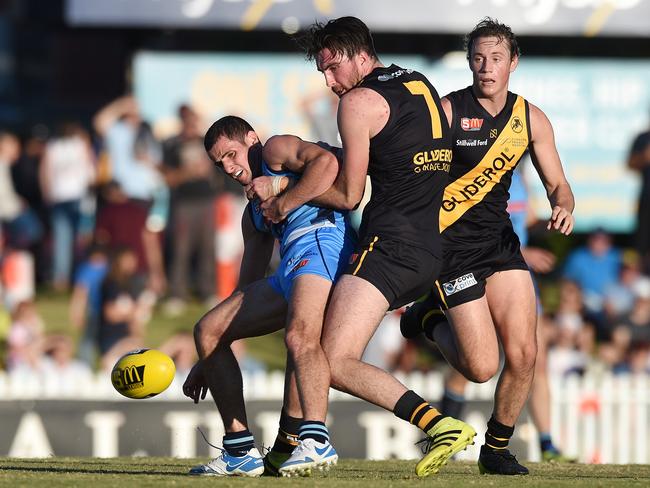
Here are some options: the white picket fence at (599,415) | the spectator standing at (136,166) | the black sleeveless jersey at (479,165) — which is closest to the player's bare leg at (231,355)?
the black sleeveless jersey at (479,165)

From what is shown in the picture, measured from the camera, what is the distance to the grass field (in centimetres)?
655

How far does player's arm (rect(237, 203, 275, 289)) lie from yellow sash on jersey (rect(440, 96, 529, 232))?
1013 mm

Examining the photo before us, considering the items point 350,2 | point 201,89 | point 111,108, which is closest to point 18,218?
point 111,108

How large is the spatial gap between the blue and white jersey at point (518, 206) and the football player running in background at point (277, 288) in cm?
292

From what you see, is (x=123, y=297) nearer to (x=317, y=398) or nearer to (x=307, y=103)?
(x=307, y=103)

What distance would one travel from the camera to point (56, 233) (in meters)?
16.7

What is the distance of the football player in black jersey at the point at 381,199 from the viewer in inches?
264

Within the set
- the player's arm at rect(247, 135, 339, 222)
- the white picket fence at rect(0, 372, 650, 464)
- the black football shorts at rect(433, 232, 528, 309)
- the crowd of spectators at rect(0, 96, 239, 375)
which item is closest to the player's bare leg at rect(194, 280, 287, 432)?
the player's arm at rect(247, 135, 339, 222)

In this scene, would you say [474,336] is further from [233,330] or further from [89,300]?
[89,300]

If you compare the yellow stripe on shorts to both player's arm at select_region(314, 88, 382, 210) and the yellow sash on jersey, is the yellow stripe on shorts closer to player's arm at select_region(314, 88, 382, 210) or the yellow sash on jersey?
player's arm at select_region(314, 88, 382, 210)

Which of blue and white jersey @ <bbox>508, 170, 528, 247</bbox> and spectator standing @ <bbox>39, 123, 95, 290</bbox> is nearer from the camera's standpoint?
blue and white jersey @ <bbox>508, 170, 528, 247</bbox>

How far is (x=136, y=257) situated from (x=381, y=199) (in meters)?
9.25

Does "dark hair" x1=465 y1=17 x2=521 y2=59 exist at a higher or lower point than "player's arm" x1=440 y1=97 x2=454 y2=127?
higher

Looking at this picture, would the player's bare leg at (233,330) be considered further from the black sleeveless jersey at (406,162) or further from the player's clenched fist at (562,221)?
the player's clenched fist at (562,221)
